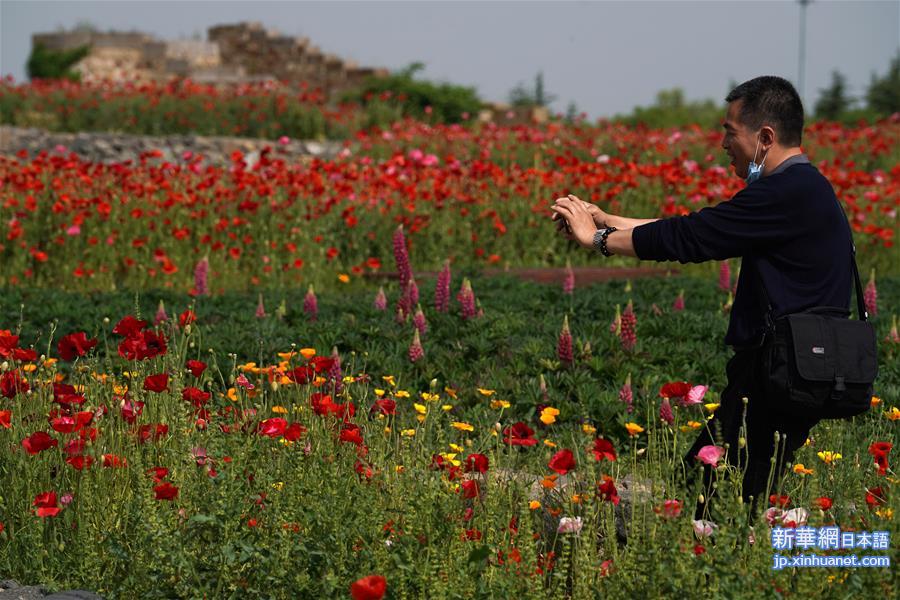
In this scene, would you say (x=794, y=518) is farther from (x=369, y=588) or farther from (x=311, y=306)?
(x=311, y=306)

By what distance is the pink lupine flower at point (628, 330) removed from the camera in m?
6.04

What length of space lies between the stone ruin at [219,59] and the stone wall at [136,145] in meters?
8.38

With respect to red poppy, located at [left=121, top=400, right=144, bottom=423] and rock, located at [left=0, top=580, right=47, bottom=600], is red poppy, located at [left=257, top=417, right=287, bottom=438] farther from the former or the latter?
rock, located at [left=0, top=580, right=47, bottom=600]

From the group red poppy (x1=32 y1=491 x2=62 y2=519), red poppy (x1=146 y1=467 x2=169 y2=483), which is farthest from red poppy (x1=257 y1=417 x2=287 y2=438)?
red poppy (x1=32 y1=491 x2=62 y2=519)

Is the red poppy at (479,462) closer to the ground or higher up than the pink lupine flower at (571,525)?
higher up

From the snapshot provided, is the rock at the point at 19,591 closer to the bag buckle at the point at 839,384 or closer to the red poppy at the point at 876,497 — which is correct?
the bag buckle at the point at 839,384

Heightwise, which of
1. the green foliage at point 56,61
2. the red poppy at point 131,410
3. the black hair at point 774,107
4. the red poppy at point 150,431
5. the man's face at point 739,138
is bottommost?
the red poppy at point 150,431

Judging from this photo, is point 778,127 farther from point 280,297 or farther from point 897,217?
point 897,217

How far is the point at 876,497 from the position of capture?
12.7ft

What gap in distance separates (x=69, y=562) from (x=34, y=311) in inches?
165

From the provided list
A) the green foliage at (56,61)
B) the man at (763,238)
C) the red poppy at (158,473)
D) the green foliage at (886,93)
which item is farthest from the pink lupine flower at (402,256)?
the green foliage at (886,93)

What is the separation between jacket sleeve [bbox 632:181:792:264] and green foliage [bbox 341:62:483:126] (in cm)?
1952

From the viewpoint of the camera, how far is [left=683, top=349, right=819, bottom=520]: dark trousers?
3.60 metres

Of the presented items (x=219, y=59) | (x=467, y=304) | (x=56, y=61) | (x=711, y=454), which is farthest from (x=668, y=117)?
(x=711, y=454)
